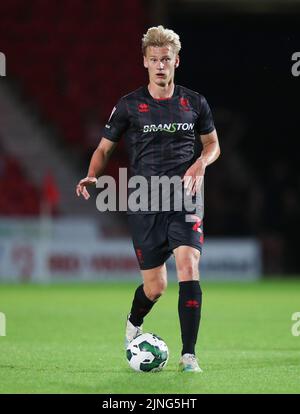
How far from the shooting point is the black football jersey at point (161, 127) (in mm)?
6691

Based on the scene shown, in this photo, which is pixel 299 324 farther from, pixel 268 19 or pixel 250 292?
pixel 268 19

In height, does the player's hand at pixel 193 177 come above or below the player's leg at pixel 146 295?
above

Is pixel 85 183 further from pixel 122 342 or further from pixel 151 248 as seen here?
pixel 122 342

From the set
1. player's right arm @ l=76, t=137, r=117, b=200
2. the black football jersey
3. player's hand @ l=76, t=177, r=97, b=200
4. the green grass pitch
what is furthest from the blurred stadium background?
player's hand @ l=76, t=177, r=97, b=200

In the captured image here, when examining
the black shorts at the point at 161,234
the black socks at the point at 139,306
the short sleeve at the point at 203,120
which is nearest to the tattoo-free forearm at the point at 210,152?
the short sleeve at the point at 203,120

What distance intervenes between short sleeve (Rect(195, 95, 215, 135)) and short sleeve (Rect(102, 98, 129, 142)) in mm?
502

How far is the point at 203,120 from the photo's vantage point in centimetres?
684

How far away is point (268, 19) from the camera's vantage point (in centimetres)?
2433

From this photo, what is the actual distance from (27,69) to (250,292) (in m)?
9.98

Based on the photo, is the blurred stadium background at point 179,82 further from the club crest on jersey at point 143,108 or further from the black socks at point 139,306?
the club crest on jersey at point 143,108

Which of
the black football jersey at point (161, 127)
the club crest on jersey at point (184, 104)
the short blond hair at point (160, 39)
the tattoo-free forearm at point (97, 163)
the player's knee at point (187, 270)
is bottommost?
the player's knee at point (187, 270)

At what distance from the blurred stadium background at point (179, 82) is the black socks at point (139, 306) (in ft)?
37.1

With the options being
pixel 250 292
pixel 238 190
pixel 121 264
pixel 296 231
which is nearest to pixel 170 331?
pixel 250 292

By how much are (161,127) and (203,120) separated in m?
0.33
